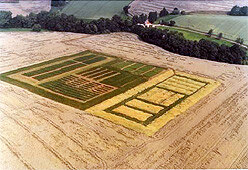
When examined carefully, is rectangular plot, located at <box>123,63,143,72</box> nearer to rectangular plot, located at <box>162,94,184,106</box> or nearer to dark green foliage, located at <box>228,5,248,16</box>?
rectangular plot, located at <box>162,94,184,106</box>

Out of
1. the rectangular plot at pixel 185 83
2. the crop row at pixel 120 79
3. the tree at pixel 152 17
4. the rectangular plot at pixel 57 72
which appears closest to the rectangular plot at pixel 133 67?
the crop row at pixel 120 79

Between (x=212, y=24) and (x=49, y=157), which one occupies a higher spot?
(x=212, y=24)

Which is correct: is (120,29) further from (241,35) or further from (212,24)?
(241,35)

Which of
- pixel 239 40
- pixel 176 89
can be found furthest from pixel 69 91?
pixel 239 40

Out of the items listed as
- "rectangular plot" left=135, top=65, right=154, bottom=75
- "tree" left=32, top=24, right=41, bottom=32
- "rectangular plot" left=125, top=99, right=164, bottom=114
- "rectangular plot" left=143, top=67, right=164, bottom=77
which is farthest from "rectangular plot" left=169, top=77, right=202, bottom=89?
"tree" left=32, top=24, right=41, bottom=32

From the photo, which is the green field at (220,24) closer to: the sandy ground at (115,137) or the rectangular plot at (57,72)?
the sandy ground at (115,137)

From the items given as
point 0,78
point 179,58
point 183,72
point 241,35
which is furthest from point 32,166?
point 241,35

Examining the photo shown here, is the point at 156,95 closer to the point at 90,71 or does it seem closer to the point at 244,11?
the point at 90,71
